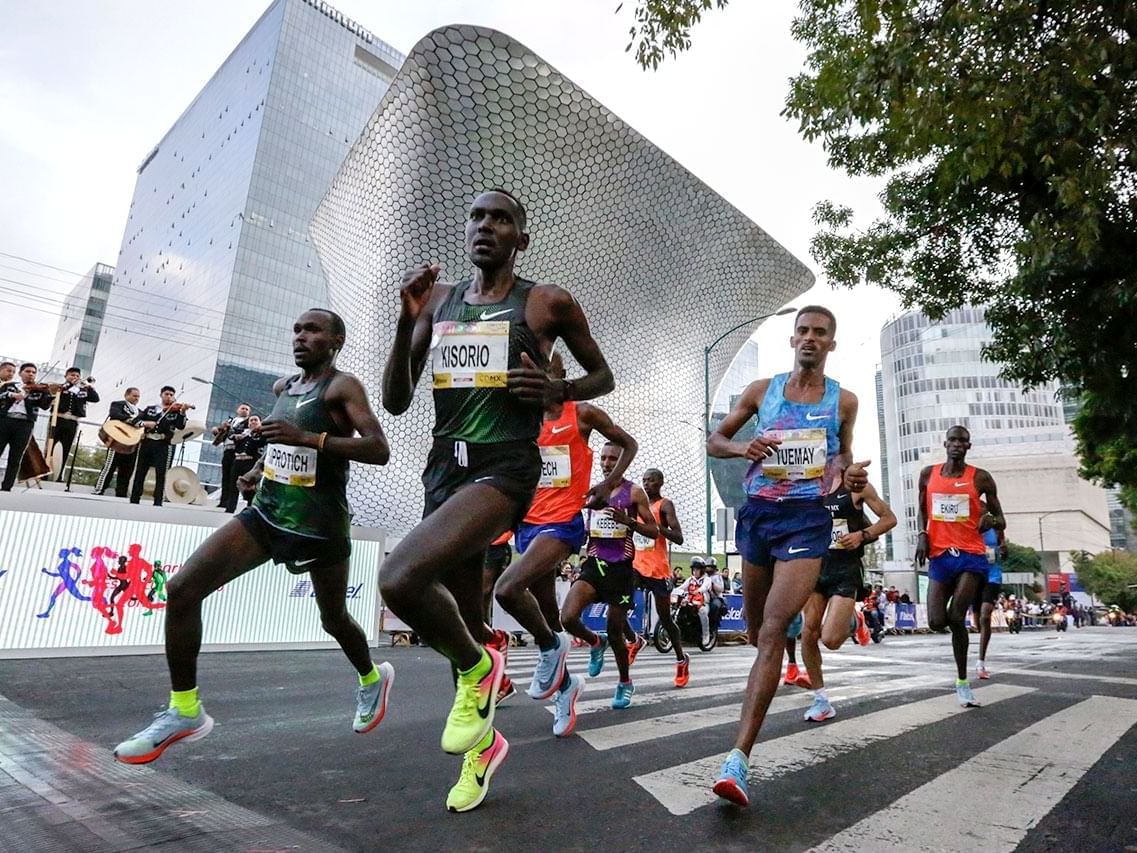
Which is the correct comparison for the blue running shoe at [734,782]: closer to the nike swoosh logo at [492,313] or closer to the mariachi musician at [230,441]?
the nike swoosh logo at [492,313]

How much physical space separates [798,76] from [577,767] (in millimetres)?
7666

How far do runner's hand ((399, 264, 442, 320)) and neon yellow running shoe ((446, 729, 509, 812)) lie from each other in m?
1.44

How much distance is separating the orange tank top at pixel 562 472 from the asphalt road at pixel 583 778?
1.19 m

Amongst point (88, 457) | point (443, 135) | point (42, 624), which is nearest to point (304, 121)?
point (443, 135)

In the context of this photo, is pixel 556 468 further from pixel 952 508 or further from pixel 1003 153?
pixel 1003 153

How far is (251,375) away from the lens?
222 ft

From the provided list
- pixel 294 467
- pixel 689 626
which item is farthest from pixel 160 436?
pixel 294 467

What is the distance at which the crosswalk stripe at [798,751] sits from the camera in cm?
251

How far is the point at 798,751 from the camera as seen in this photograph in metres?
3.33

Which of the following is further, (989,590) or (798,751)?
(989,590)

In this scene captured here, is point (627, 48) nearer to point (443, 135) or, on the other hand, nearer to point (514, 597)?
Result: point (514, 597)

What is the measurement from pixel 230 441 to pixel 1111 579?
79531 mm

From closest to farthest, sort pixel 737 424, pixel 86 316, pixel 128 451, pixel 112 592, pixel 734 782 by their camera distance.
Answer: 1. pixel 734 782
2. pixel 737 424
3. pixel 112 592
4. pixel 128 451
5. pixel 86 316

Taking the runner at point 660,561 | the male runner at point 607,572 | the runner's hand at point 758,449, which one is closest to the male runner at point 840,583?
the runner at point 660,561
